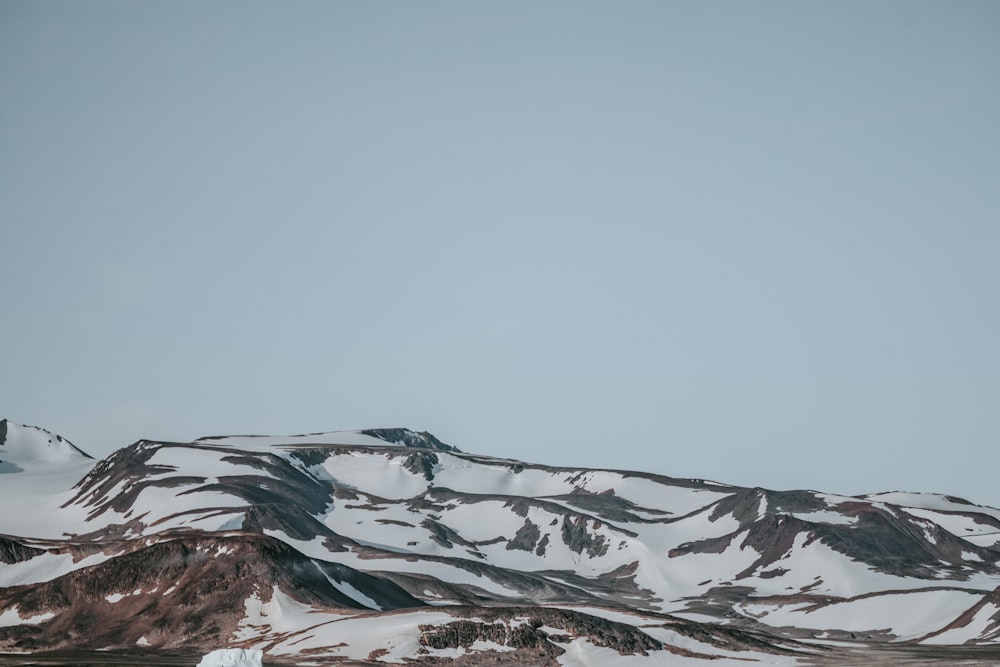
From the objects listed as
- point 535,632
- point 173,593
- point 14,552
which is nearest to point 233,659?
point 535,632

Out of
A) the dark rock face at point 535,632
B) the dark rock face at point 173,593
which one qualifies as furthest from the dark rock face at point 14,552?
the dark rock face at point 535,632

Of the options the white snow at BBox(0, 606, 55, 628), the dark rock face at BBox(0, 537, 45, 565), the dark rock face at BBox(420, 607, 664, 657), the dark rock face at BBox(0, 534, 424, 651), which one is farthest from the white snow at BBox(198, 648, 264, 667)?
the dark rock face at BBox(0, 537, 45, 565)

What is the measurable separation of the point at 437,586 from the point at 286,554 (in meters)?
52.4

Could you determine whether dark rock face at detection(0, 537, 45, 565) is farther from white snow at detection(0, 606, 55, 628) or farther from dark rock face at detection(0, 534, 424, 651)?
white snow at detection(0, 606, 55, 628)

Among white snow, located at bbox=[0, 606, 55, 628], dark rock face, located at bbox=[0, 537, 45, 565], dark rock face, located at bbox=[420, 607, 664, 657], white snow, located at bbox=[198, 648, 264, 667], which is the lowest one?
white snow, located at bbox=[0, 606, 55, 628]

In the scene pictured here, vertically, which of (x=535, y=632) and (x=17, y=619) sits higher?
(x=535, y=632)

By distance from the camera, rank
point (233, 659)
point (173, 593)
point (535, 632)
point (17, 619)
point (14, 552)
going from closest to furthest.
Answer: point (233, 659)
point (535, 632)
point (17, 619)
point (173, 593)
point (14, 552)

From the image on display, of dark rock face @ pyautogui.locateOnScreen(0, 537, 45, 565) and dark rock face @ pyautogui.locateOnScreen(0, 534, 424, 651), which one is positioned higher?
dark rock face @ pyautogui.locateOnScreen(0, 537, 45, 565)

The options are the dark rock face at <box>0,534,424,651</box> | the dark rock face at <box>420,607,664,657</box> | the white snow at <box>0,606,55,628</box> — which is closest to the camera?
the dark rock face at <box>420,607,664,657</box>

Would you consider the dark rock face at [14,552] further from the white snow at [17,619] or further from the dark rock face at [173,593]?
the white snow at [17,619]

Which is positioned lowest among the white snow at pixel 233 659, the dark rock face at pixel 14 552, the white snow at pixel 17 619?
the white snow at pixel 17 619

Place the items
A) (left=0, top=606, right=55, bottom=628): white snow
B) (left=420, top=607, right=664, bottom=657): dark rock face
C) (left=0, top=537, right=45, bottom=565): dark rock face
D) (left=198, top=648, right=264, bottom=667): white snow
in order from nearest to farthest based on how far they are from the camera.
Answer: (left=198, top=648, right=264, bottom=667): white snow < (left=420, top=607, right=664, bottom=657): dark rock face < (left=0, top=606, right=55, bottom=628): white snow < (left=0, top=537, right=45, bottom=565): dark rock face

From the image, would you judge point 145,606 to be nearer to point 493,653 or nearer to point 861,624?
point 493,653

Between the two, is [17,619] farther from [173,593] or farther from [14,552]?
[14,552]
